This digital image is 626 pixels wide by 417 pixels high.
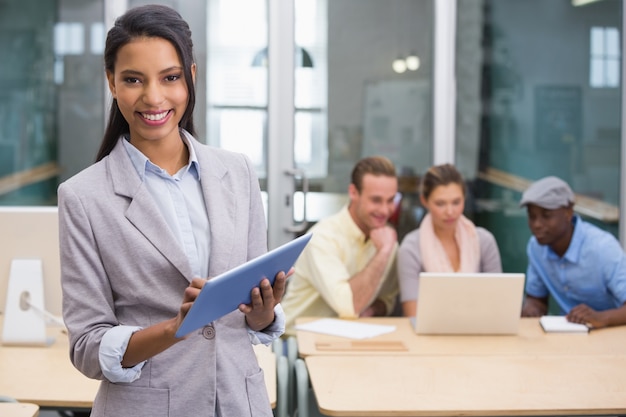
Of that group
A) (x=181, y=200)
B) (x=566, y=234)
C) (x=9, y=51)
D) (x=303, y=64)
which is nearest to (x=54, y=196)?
(x=9, y=51)

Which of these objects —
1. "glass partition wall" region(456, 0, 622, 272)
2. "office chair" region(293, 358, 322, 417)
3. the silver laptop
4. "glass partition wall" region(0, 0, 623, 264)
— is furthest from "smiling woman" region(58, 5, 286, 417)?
"glass partition wall" region(456, 0, 622, 272)

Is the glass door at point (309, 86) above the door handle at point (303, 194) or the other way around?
above

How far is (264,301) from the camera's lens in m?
1.49

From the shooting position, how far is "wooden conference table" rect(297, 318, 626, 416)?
244 centimetres

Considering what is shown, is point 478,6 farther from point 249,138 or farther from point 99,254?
point 99,254

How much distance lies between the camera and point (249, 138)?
4836mm

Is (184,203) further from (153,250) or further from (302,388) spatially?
(302,388)

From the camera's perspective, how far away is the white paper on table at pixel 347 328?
3.33 m

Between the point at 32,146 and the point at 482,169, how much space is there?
2594 millimetres

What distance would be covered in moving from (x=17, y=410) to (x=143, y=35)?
1.19 metres

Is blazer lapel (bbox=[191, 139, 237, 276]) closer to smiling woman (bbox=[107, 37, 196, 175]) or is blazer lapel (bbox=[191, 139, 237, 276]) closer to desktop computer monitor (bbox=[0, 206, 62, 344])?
smiling woman (bbox=[107, 37, 196, 175])

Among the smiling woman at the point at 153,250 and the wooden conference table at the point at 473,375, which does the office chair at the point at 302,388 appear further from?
the smiling woman at the point at 153,250

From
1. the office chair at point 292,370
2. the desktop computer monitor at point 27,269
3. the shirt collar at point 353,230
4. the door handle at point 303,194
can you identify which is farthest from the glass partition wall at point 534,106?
the desktop computer monitor at point 27,269

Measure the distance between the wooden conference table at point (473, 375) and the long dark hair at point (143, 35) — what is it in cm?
117
